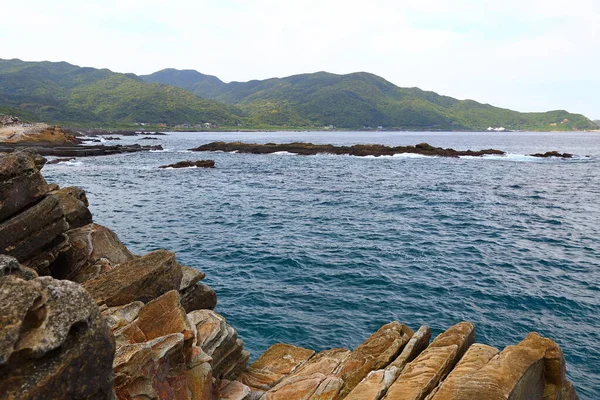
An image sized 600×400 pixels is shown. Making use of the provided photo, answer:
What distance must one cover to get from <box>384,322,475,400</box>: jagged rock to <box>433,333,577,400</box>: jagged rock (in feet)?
1.94

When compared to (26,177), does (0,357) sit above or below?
below

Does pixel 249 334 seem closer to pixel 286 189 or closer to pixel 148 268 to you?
pixel 148 268

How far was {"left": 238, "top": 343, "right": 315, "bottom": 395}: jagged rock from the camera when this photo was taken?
13.8 m

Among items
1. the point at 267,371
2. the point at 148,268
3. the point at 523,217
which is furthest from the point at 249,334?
the point at 523,217

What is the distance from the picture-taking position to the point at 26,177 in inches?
572

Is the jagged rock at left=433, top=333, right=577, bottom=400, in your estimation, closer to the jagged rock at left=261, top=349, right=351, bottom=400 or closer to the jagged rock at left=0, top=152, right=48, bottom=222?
the jagged rock at left=261, top=349, right=351, bottom=400

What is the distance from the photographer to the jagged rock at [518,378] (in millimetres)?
8961

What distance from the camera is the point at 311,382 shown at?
12422 mm

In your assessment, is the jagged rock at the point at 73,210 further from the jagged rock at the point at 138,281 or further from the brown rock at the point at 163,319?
the brown rock at the point at 163,319

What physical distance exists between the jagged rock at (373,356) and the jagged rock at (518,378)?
2915 mm

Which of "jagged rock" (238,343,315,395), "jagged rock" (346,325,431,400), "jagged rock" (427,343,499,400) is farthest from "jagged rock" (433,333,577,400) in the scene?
"jagged rock" (238,343,315,395)

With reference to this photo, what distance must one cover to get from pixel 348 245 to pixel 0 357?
93.5 ft

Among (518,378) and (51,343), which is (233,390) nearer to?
(51,343)

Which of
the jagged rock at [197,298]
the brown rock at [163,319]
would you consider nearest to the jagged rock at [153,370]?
the brown rock at [163,319]
